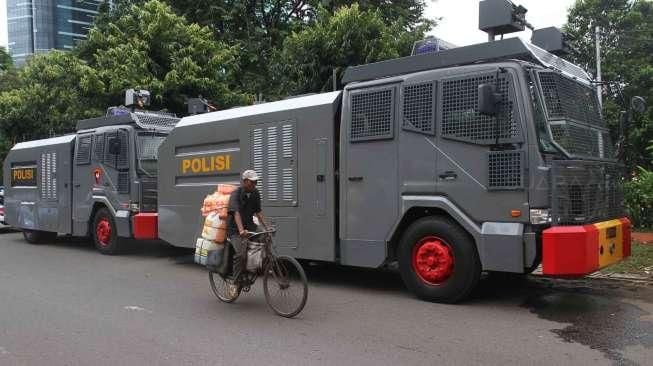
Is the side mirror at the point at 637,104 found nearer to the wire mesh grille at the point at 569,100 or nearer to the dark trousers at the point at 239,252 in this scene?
the wire mesh grille at the point at 569,100

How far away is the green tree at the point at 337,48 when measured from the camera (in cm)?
1461

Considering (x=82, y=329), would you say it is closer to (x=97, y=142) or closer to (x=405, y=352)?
(x=405, y=352)

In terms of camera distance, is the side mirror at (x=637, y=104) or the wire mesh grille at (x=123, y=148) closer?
the side mirror at (x=637, y=104)

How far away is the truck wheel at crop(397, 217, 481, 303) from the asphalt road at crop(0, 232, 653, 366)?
197 millimetres

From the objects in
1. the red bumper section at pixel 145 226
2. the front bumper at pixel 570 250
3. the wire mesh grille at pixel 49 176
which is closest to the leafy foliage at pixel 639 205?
the front bumper at pixel 570 250

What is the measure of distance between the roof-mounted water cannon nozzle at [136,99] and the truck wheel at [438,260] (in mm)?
8236

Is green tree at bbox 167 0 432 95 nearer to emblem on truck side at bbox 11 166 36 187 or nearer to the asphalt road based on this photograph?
emblem on truck side at bbox 11 166 36 187

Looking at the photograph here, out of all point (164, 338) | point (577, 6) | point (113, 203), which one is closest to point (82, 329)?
point (164, 338)

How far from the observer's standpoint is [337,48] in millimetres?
14672

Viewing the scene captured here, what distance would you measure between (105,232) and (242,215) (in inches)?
262

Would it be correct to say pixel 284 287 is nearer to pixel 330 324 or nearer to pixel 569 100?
pixel 330 324

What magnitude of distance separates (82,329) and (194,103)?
646cm

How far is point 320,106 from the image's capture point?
811 centimetres

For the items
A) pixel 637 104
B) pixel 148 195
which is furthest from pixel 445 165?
pixel 148 195
